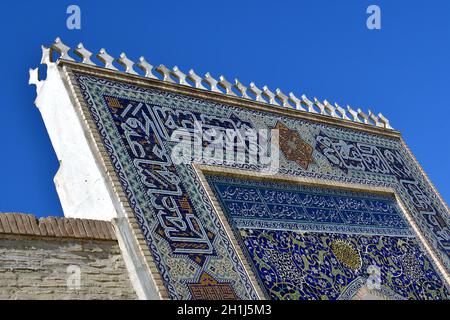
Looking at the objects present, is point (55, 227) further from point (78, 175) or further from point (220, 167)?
point (220, 167)

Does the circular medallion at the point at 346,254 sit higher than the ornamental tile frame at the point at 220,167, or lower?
lower

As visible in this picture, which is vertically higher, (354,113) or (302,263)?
(354,113)

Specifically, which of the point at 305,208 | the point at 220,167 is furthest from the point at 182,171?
the point at 305,208

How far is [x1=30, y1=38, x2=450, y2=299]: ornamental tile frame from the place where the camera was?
14.9 ft

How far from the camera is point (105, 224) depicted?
181 inches

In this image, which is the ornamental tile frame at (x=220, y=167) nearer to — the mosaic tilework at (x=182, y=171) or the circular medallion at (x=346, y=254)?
the mosaic tilework at (x=182, y=171)

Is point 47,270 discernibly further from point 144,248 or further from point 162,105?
point 162,105

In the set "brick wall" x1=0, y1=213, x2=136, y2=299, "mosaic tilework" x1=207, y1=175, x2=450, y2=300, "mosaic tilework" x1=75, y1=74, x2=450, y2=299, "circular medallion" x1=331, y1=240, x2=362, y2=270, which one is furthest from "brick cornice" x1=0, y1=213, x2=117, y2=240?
"circular medallion" x1=331, y1=240, x2=362, y2=270

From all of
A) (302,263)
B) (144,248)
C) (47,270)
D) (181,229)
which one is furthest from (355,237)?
(47,270)

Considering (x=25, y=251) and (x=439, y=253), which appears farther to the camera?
(x=439, y=253)

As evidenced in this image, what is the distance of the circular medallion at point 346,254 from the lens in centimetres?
563

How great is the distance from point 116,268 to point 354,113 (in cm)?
432

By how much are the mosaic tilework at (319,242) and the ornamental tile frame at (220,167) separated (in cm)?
12

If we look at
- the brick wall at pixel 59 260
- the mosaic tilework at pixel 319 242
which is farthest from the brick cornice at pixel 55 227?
the mosaic tilework at pixel 319 242
